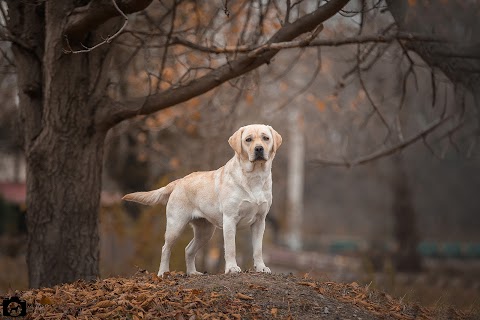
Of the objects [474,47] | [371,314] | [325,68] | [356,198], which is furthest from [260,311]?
[356,198]

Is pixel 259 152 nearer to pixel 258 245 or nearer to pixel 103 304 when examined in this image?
pixel 258 245

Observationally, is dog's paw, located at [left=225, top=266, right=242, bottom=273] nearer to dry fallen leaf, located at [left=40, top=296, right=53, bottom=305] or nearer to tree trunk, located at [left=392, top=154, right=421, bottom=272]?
dry fallen leaf, located at [left=40, top=296, right=53, bottom=305]

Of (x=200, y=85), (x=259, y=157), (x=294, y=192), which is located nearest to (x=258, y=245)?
(x=259, y=157)

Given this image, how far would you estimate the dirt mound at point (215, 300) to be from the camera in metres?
5.52

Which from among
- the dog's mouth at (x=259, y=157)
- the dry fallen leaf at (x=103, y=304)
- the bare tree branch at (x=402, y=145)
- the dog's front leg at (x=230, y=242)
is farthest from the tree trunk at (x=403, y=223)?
the dry fallen leaf at (x=103, y=304)

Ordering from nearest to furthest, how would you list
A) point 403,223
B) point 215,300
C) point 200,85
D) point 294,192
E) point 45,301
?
1. point 215,300
2. point 45,301
3. point 200,85
4. point 403,223
5. point 294,192

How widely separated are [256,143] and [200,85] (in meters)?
1.54

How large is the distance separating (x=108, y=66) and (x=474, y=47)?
480cm

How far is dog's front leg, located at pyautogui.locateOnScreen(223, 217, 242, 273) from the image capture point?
6.65m

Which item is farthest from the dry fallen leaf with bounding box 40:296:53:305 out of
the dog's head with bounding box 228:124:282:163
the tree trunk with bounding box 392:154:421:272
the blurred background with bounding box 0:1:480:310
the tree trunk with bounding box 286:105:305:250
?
the tree trunk with bounding box 286:105:305:250

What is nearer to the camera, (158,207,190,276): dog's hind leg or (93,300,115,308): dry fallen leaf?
(93,300,115,308): dry fallen leaf

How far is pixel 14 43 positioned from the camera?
8.23m

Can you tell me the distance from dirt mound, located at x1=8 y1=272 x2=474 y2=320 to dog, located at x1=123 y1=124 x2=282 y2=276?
559mm

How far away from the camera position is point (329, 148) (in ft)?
77.2
